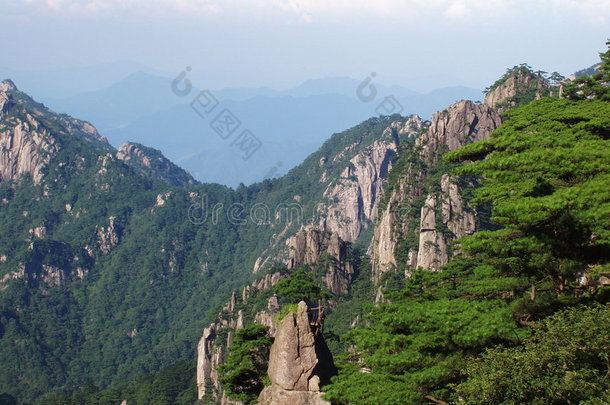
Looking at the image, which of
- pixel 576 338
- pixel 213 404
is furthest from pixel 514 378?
pixel 213 404

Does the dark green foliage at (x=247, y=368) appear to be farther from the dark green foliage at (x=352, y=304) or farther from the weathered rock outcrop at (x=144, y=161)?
the weathered rock outcrop at (x=144, y=161)

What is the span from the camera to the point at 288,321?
79.7 ft

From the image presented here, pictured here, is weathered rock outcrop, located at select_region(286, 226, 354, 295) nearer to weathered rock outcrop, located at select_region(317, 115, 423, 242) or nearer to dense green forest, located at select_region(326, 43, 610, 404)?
weathered rock outcrop, located at select_region(317, 115, 423, 242)

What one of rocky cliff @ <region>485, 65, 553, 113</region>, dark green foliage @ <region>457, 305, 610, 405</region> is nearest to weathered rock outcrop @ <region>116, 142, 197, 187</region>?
rocky cliff @ <region>485, 65, 553, 113</region>

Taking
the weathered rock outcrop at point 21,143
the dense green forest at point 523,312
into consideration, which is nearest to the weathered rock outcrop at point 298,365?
the dense green forest at point 523,312

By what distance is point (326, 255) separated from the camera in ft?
245

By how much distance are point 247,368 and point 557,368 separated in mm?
15602

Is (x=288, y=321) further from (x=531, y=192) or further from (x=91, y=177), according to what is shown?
(x=91, y=177)

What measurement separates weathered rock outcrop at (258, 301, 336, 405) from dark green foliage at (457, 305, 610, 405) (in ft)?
28.2

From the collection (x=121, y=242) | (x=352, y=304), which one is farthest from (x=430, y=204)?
(x=121, y=242)

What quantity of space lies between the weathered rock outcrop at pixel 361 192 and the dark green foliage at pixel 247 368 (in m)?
96.9

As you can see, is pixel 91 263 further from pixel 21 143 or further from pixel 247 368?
pixel 247 368

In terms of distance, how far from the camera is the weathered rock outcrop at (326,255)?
2901 inches

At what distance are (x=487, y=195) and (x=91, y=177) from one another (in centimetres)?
14481
